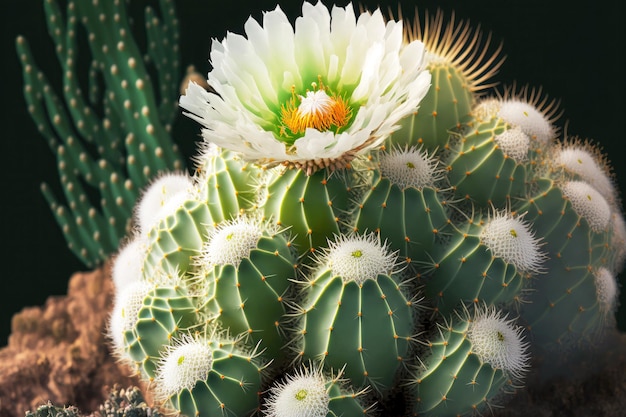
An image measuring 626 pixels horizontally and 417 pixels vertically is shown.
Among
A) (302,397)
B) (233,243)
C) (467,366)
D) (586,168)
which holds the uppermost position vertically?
(586,168)

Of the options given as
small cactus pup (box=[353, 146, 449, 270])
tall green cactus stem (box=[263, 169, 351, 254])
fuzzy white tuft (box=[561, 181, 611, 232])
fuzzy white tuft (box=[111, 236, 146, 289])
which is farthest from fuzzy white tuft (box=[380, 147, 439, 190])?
fuzzy white tuft (box=[111, 236, 146, 289])

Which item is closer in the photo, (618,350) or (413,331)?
(413,331)

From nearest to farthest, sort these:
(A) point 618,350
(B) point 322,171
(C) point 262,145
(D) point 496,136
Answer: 1. (C) point 262,145
2. (B) point 322,171
3. (D) point 496,136
4. (A) point 618,350

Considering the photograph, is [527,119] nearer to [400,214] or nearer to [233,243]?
[400,214]

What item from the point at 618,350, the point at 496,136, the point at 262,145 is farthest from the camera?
the point at 618,350

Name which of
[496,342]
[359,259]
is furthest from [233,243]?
[496,342]

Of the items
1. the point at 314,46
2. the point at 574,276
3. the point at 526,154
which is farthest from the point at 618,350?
the point at 314,46

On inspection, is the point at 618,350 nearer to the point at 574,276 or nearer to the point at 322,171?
the point at 574,276

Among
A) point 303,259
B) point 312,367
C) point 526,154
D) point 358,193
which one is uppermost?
point 526,154

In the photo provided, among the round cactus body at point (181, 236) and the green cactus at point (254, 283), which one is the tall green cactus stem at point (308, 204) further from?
the round cactus body at point (181, 236)
